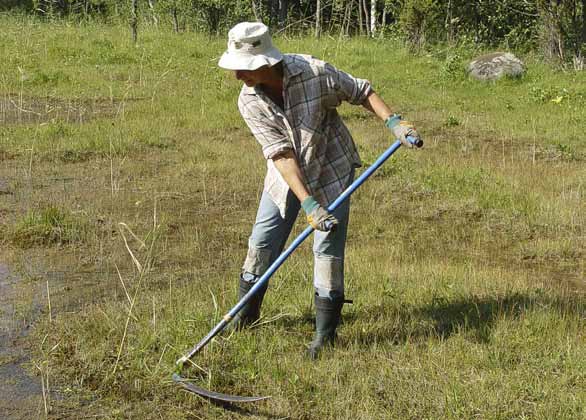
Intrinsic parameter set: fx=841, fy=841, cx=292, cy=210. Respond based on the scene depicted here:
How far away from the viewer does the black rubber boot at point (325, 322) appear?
4082 mm

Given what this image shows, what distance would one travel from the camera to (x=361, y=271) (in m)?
5.29

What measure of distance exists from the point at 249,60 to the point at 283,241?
104 centimetres

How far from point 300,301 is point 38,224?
8.13 ft

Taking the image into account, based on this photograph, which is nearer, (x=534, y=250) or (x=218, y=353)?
(x=218, y=353)

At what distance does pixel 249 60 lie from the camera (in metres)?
3.52

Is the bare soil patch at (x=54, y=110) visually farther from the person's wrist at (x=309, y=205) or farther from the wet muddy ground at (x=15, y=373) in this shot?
the person's wrist at (x=309, y=205)

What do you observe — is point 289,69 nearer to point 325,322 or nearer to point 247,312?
point 325,322

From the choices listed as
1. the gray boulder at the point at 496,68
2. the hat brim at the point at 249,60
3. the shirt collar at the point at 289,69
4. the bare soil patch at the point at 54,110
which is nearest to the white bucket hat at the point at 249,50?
the hat brim at the point at 249,60

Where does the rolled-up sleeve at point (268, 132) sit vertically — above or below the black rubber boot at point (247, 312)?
above

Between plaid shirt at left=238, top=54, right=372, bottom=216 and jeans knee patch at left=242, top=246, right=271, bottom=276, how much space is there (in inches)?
12.0

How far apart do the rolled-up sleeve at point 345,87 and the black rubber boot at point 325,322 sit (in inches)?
38.3

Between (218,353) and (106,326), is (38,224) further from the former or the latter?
(218,353)

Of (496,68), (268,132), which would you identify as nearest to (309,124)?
(268,132)

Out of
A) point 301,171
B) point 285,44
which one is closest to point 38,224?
point 301,171
